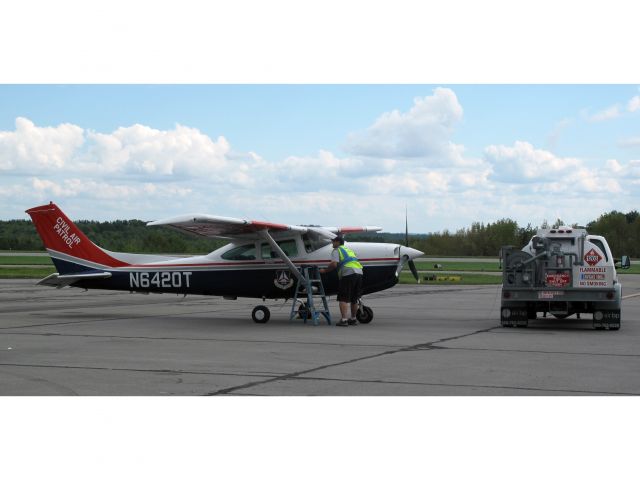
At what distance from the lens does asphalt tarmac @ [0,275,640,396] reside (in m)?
8.96

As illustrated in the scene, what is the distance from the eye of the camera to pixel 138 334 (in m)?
14.8

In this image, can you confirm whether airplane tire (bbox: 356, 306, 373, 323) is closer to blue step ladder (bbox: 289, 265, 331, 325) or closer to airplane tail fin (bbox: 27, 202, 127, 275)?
blue step ladder (bbox: 289, 265, 331, 325)

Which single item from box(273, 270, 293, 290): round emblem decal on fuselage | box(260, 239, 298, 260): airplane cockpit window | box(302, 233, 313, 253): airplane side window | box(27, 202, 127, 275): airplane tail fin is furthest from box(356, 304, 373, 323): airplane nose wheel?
box(27, 202, 127, 275): airplane tail fin

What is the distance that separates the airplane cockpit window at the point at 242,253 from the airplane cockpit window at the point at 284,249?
230 mm

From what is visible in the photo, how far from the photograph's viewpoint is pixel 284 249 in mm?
17594

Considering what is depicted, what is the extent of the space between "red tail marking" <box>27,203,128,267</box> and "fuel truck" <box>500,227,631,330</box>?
9174mm

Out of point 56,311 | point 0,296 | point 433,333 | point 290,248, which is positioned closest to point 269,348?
point 433,333

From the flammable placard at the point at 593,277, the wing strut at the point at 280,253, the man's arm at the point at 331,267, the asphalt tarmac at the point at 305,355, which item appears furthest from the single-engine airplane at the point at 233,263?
the flammable placard at the point at 593,277

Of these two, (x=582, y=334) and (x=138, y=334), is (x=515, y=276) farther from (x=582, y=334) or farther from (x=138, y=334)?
(x=138, y=334)

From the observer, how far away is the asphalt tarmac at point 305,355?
896 centimetres

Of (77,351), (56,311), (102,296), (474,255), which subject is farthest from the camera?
(474,255)

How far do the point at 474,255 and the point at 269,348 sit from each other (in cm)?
8733

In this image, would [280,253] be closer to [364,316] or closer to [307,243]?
[307,243]

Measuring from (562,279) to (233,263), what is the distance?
6.95 metres
